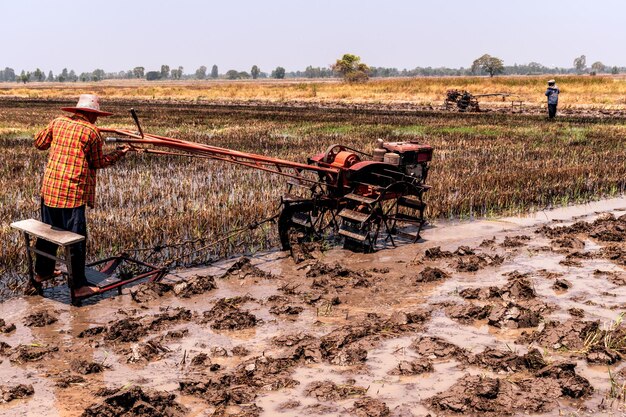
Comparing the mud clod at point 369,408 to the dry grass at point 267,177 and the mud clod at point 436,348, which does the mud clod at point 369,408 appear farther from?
the dry grass at point 267,177

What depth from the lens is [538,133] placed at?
66.9 ft

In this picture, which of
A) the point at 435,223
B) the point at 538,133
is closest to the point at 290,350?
the point at 435,223

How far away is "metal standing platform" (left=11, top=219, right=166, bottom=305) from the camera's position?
19.8ft

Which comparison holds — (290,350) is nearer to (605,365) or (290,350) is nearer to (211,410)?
(211,410)

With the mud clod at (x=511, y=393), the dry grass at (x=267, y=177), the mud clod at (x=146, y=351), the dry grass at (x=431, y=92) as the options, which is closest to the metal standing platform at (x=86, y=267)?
the dry grass at (x=267, y=177)

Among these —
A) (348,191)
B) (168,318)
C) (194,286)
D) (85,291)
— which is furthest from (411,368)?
(348,191)

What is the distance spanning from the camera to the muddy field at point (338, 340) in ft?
14.1

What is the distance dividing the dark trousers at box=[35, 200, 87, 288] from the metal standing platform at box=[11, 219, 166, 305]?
0.25ft

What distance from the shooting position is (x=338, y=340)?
521 cm

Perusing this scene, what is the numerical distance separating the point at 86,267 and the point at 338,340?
10.1ft

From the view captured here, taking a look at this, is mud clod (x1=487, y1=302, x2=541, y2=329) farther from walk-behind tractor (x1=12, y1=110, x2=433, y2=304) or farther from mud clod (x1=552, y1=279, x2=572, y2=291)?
walk-behind tractor (x1=12, y1=110, x2=433, y2=304)

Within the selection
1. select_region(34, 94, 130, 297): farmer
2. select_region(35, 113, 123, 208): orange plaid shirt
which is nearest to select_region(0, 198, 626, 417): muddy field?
select_region(34, 94, 130, 297): farmer

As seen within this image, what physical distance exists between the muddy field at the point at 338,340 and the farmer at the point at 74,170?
1.93ft

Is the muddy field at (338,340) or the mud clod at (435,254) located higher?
the mud clod at (435,254)
